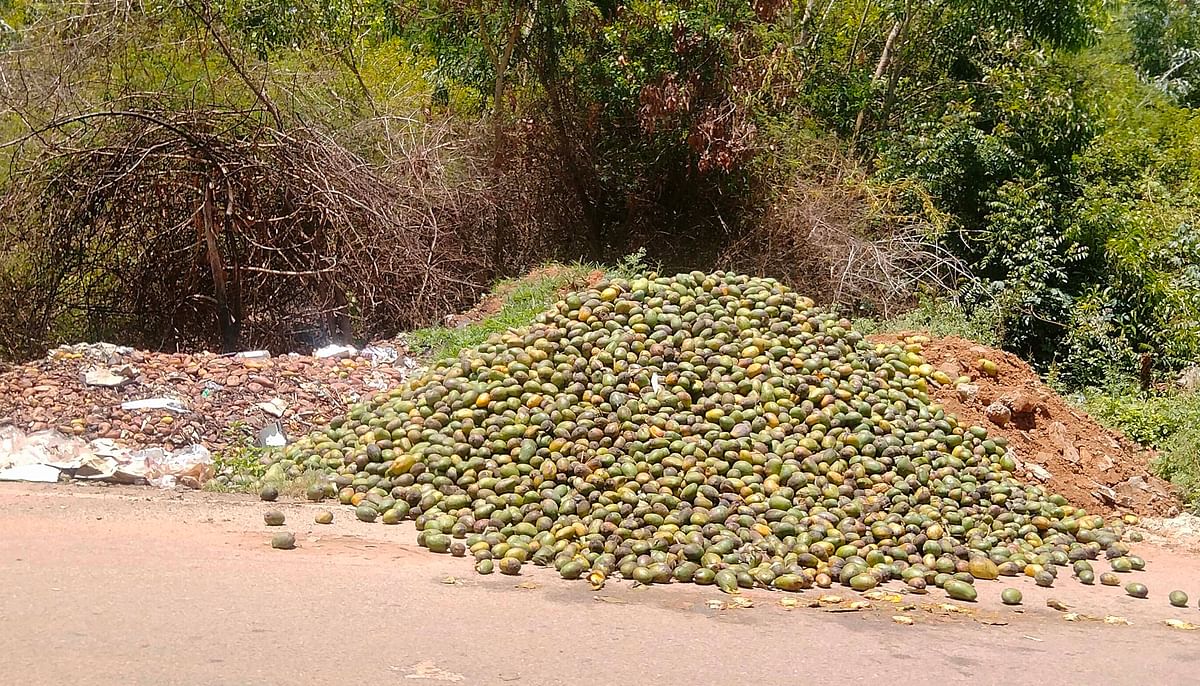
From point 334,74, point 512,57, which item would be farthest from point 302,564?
point 512,57

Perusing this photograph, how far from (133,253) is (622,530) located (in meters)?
5.91

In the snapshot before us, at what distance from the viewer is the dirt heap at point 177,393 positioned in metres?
6.17

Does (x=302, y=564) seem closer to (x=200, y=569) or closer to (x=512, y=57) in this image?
(x=200, y=569)

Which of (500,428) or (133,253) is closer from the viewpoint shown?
(500,428)

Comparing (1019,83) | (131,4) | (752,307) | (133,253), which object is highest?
(1019,83)

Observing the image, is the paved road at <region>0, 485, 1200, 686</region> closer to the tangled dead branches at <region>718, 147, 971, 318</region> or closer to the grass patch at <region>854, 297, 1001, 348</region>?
the grass patch at <region>854, 297, 1001, 348</region>

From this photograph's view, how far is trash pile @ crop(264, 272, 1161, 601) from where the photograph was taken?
461cm

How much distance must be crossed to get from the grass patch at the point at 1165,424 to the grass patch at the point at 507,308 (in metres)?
4.19

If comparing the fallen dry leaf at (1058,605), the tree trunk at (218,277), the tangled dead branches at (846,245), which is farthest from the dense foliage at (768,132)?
the fallen dry leaf at (1058,605)

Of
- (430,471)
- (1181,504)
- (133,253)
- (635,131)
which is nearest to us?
(430,471)

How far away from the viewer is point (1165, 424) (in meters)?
7.39

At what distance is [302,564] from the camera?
4219 mm

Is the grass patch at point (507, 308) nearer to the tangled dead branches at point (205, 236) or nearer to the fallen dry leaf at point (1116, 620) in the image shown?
the tangled dead branches at point (205, 236)

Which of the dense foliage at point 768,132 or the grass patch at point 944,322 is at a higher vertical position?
the dense foliage at point 768,132
